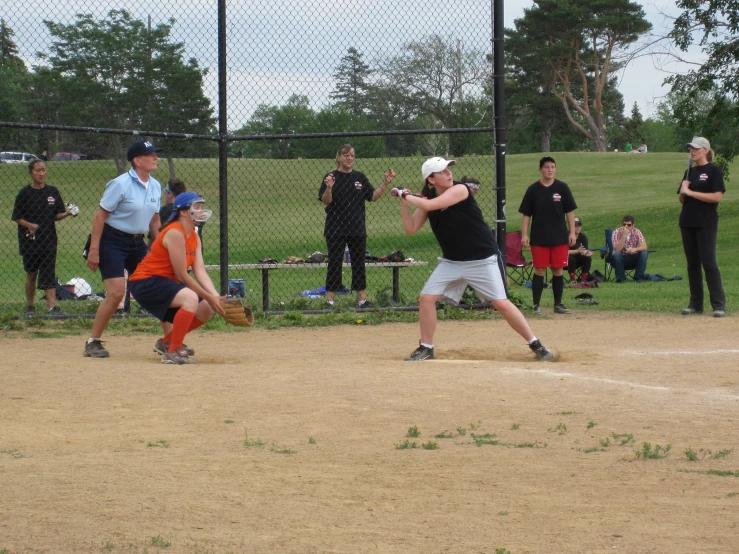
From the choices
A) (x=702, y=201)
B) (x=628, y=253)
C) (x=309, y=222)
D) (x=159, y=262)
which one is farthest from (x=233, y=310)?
(x=628, y=253)

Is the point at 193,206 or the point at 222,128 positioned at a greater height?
the point at 222,128

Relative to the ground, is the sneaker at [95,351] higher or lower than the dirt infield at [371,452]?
higher

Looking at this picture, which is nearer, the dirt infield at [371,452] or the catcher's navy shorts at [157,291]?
the dirt infield at [371,452]

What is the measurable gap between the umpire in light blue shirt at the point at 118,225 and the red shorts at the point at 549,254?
4.93 m

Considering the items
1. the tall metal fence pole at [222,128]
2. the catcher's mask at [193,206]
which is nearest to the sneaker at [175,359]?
the catcher's mask at [193,206]

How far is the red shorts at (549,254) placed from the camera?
12.0m

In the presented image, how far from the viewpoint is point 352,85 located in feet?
39.1

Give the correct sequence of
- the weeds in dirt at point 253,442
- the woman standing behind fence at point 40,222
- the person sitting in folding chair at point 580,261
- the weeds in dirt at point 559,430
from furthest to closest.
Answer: the person sitting in folding chair at point 580,261 → the woman standing behind fence at point 40,222 → the weeds in dirt at point 559,430 → the weeds in dirt at point 253,442

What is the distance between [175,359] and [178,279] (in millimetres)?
660

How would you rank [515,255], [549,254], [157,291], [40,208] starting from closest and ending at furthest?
1. [157,291]
2. [549,254]
3. [40,208]
4. [515,255]

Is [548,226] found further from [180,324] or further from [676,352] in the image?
[180,324]

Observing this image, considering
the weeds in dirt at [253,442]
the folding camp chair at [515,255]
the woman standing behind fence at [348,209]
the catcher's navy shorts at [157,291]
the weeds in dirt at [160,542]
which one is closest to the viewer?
the weeds in dirt at [160,542]

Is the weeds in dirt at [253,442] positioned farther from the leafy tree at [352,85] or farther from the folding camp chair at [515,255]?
the folding camp chair at [515,255]

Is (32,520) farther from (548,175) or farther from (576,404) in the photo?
(548,175)
